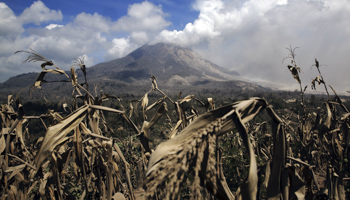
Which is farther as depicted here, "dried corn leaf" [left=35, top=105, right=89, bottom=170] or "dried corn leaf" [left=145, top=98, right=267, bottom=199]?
"dried corn leaf" [left=35, top=105, right=89, bottom=170]

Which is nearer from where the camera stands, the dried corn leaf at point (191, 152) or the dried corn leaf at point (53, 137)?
the dried corn leaf at point (191, 152)

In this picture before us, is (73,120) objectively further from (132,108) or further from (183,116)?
(132,108)

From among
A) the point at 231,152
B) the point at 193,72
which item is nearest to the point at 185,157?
the point at 231,152

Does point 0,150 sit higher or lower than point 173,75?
lower

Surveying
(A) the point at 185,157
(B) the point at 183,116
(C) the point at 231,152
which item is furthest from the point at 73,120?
(C) the point at 231,152

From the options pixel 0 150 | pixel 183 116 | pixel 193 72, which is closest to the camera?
pixel 183 116

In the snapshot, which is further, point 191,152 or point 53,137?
point 53,137

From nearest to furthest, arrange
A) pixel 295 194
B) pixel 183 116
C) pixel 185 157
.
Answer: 1. pixel 185 157
2. pixel 295 194
3. pixel 183 116

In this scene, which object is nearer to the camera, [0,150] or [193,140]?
[193,140]

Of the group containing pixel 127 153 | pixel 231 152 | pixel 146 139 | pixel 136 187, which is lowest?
pixel 136 187
